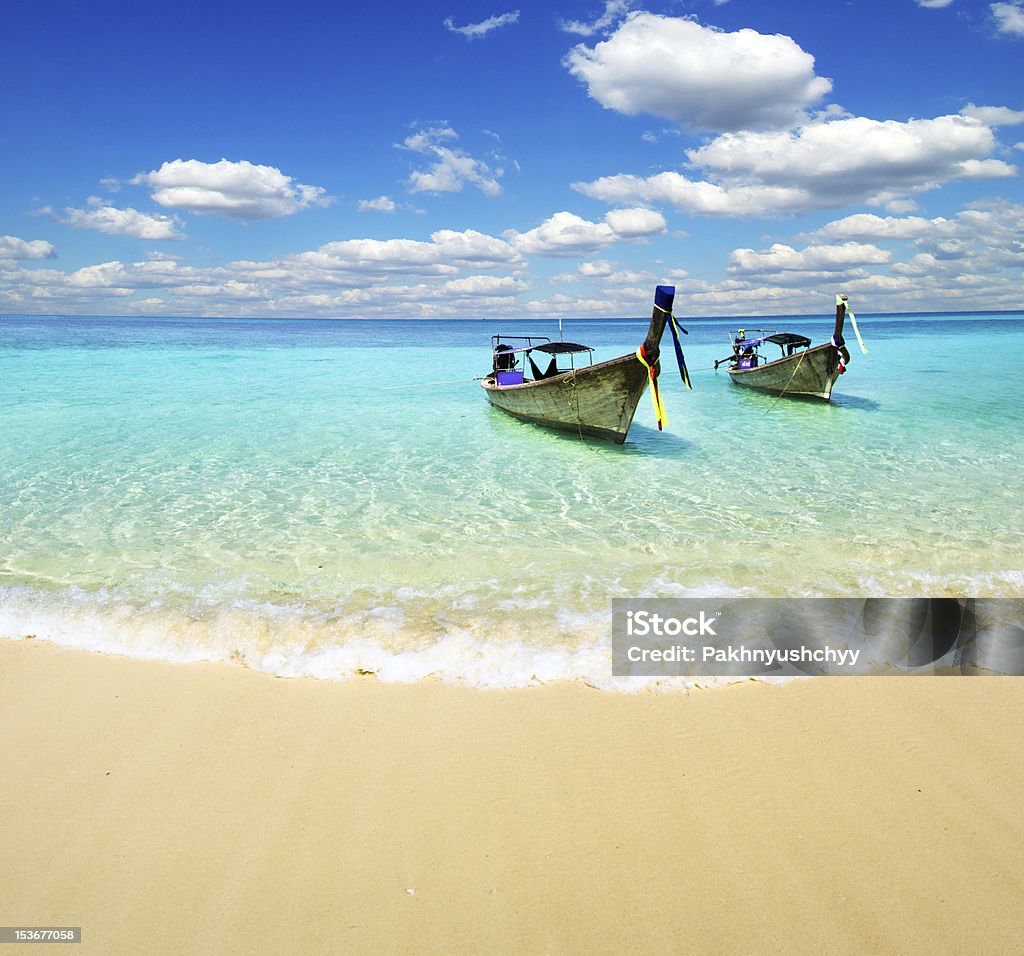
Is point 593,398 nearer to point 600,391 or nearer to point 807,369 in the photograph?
point 600,391

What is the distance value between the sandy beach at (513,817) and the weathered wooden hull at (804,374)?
2003cm

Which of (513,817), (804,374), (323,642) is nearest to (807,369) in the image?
(804,374)

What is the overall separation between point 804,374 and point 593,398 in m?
12.4

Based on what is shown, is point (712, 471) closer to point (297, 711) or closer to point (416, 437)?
point (416, 437)

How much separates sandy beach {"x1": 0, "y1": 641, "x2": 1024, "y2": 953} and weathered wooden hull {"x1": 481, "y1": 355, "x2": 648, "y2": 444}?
10376mm

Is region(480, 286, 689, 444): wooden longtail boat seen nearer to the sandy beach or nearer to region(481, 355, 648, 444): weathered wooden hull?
region(481, 355, 648, 444): weathered wooden hull

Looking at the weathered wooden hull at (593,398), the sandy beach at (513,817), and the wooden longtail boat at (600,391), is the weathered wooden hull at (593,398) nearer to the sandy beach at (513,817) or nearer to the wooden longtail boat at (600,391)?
the wooden longtail boat at (600,391)

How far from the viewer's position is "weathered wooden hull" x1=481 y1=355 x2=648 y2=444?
1466 cm

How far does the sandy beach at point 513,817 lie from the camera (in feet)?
10.3

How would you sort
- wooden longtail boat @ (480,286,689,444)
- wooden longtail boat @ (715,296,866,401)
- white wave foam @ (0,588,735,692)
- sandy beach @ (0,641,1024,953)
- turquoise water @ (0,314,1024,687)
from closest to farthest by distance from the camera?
sandy beach @ (0,641,1024,953)
white wave foam @ (0,588,735,692)
turquoise water @ (0,314,1024,687)
wooden longtail boat @ (480,286,689,444)
wooden longtail boat @ (715,296,866,401)

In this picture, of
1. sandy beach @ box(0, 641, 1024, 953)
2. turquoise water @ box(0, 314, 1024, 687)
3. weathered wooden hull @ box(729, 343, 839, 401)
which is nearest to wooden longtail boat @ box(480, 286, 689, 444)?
turquoise water @ box(0, 314, 1024, 687)

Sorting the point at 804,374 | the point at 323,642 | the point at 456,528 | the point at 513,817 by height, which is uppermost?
the point at 804,374

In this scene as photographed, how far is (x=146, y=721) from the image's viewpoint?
469 centimetres

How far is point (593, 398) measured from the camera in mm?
15430
